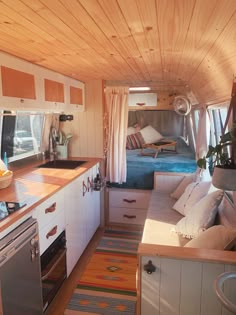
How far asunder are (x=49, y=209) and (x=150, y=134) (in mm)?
3577

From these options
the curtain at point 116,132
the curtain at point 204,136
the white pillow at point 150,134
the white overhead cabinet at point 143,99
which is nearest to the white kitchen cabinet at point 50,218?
the curtain at point 116,132

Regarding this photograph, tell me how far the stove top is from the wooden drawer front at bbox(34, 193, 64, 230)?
A: 13 centimetres

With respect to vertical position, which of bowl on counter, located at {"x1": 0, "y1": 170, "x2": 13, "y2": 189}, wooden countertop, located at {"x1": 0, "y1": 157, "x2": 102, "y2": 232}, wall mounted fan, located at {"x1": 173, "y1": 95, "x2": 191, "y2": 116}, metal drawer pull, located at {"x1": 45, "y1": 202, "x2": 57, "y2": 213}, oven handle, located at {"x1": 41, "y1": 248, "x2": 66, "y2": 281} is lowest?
oven handle, located at {"x1": 41, "y1": 248, "x2": 66, "y2": 281}

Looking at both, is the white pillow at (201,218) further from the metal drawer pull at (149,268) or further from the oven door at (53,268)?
the oven door at (53,268)

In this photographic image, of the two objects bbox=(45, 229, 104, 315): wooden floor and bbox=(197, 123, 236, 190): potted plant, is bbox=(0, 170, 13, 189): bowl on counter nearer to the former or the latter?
bbox=(45, 229, 104, 315): wooden floor

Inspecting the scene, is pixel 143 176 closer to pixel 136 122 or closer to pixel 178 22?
pixel 136 122

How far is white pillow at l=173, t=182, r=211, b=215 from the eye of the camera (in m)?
2.65

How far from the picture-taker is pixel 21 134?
114 inches

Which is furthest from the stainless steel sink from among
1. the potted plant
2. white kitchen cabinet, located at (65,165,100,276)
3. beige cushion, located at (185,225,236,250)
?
the potted plant

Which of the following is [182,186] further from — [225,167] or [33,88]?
[33,88]

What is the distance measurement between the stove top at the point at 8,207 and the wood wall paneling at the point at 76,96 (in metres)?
1.62

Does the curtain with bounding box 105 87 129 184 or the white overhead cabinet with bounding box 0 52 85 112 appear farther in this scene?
the curtain with bounding box 105 87 129 184

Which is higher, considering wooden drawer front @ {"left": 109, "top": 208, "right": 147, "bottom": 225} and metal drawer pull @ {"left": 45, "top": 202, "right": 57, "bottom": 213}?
metal drawer pull @ {"left": 45, "top": 202, "right": 57, "bottom": 213}

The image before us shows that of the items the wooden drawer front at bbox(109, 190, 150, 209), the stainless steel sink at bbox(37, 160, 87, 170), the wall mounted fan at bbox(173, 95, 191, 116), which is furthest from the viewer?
the wall mounted fan at bbox(173, 95, 191, 116)
